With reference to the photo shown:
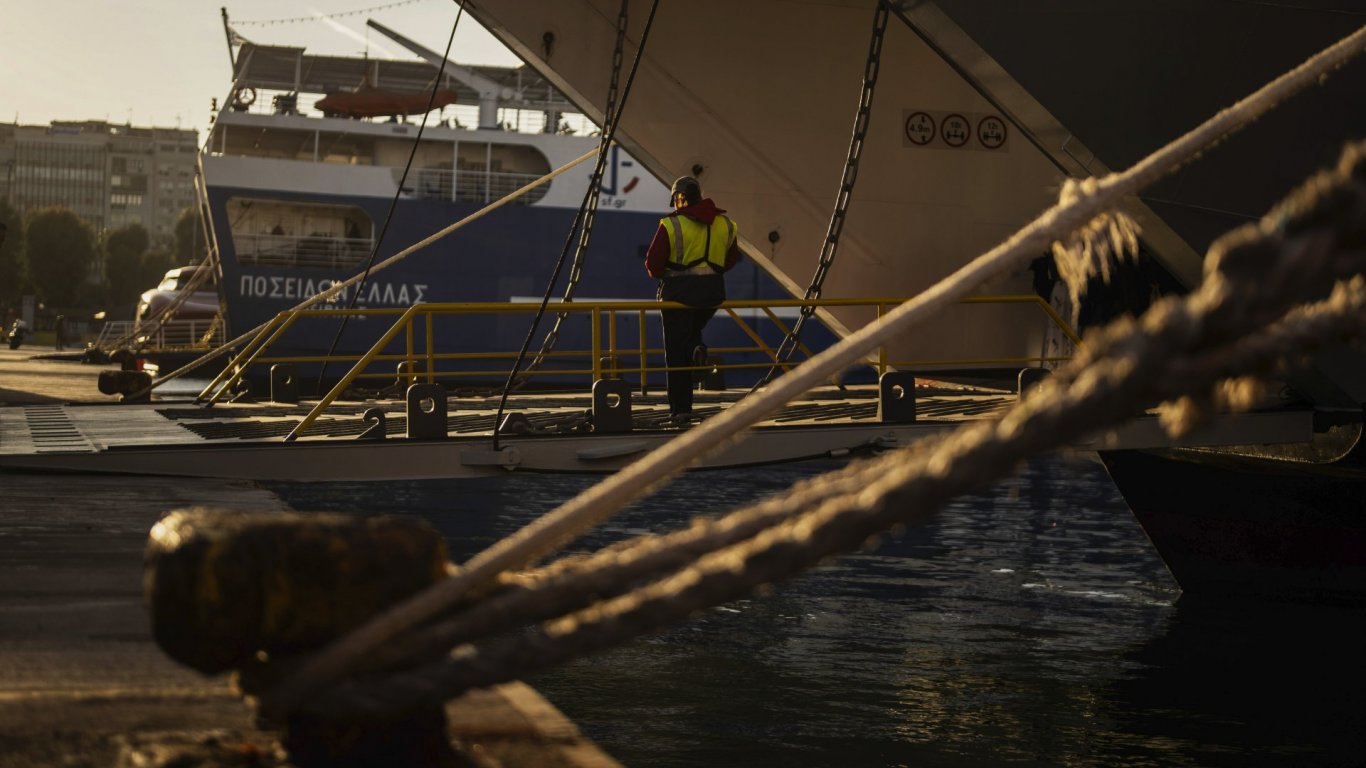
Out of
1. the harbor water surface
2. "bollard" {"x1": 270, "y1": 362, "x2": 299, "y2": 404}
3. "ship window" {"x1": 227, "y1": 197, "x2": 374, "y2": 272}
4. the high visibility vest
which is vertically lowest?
the harbor water surface

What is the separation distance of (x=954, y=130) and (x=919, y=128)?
29 cm

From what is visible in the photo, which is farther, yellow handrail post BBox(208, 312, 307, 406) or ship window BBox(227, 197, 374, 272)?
ship window BBox(227, 197, 374, 272)

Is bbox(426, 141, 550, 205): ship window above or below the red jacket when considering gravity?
above

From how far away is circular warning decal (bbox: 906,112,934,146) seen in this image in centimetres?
1134

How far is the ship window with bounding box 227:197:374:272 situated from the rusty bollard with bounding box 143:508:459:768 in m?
29.3

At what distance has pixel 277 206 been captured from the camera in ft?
104

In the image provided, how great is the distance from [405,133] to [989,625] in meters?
26.2

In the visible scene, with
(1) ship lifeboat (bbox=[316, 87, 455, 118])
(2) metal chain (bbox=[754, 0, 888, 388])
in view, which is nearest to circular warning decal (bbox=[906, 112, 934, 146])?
(2) metal chain (bbox=[754, 0, 888, 388])

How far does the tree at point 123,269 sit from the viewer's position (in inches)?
3917

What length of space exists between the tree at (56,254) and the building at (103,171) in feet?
229

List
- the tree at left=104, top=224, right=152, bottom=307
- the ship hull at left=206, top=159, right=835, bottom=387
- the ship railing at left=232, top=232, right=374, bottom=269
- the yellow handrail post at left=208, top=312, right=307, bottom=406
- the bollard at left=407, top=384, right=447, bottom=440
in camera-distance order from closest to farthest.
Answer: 1. the bollard at left=407, top=384, right=447, bottom=440
2. the yellow handrail post at left=208, top=312, right=307, bottom=406
3. the ship hull at left=206, top=159, right=835, bottom=387
4. the ship railing at left=232, top=232, right=374, bottom=269
5. the tree at left=104, top=224, right=152, bottom=307

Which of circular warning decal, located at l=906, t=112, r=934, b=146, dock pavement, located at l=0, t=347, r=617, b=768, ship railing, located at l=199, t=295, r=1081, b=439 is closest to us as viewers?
dock pavement, located at l=0, t=347, r=617, b=768

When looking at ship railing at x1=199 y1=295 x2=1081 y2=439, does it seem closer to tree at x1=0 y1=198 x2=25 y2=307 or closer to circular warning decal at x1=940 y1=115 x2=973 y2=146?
circular warning decal at x1=940 y1=115 x2=973 y2=146

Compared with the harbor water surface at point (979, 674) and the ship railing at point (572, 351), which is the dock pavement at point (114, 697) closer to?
the harbor water surface at point (979, 674)
